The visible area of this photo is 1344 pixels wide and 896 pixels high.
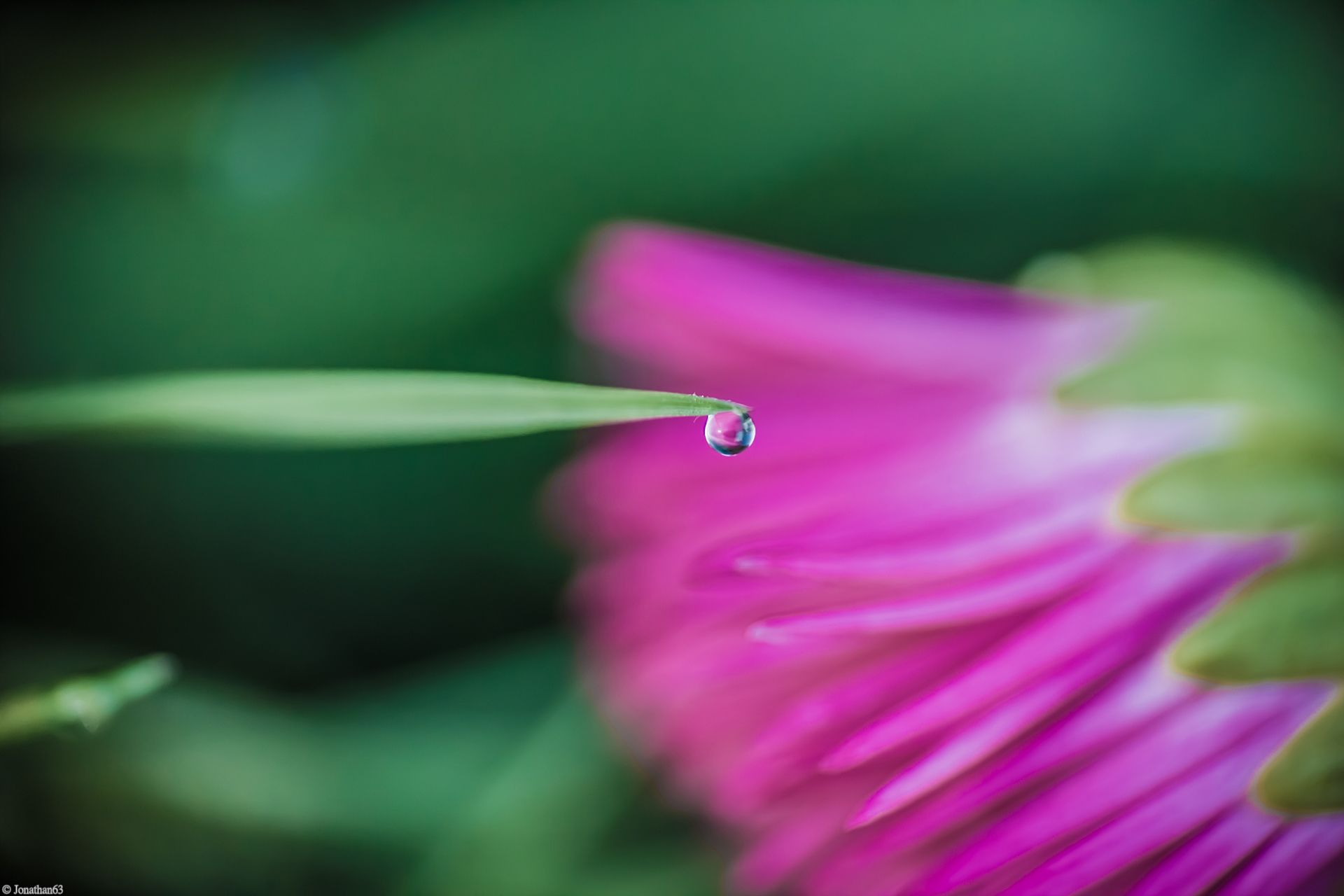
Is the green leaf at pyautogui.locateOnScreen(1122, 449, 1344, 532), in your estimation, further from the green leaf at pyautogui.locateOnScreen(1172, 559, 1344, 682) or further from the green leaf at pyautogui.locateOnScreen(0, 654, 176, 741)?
the green leaf at pyautogui.locateOnScreen(0, 654, 176, 741)

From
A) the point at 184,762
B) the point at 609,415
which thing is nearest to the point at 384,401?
the point at 609,415

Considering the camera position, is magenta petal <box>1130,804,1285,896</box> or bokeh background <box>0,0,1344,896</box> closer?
magenta petal <box>1130,804,1285,896</box>

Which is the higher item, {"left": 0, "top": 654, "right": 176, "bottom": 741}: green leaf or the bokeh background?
the bokeh background

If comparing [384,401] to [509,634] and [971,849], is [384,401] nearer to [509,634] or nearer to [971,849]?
[971,849]

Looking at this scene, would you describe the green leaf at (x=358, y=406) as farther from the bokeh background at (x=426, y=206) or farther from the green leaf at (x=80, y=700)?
the bokeh background at (x=426, y=206)

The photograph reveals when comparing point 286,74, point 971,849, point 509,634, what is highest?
point 286,74

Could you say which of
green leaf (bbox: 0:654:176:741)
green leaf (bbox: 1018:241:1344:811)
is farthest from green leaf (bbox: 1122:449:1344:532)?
green leaf (bbox: 0:654:176:741)
